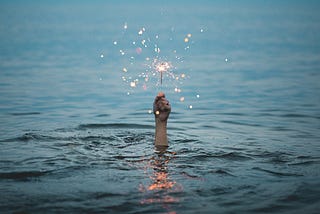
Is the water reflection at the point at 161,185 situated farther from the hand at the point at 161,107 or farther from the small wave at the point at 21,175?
the small wave at the point at 21,175

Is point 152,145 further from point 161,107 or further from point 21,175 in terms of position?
point 21,175

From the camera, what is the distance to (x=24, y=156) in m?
14.9

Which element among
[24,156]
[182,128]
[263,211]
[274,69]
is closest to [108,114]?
[182,128]

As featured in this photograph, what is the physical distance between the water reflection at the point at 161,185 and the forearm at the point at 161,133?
577 millimetres

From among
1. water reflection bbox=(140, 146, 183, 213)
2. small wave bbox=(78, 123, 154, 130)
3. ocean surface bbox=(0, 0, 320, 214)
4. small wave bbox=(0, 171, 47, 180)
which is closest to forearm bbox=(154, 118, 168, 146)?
ocean surface bbox=(0, 0, 320, 214)

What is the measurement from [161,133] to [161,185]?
294 centimetres

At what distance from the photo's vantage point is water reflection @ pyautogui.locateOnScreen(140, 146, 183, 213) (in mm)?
11766

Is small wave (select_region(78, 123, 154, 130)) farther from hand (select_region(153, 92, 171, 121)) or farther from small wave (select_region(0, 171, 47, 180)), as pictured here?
small wave (select_region(0, 171, 47, 180))

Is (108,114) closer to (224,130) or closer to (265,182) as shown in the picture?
(224,130)

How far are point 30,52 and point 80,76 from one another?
56.0 feet

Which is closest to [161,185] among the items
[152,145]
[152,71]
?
[152,145]

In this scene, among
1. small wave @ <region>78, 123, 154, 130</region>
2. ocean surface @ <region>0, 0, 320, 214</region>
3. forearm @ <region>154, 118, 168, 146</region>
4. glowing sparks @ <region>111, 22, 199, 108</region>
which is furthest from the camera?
glowing sparks @ <region>111, 22, 199, 108</region>

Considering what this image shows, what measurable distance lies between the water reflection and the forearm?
0.58 meters

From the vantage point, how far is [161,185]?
12648 millimetres
